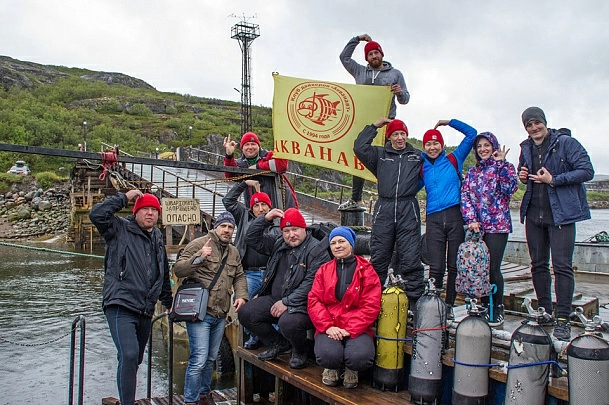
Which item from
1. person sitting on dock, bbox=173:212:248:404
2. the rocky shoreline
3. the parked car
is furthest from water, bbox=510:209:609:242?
the parked car

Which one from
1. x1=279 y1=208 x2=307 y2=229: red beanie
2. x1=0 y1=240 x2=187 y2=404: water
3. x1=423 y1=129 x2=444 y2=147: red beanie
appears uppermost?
x1=423 y1=129 x2=444 y2=147: red beanie

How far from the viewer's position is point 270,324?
515cm

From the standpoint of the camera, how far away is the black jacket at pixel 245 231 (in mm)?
5777

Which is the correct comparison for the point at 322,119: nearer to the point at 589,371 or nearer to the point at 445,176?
the point at 445,176

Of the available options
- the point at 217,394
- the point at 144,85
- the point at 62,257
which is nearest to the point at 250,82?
the point at 62,257

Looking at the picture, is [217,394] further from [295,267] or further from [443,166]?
[443,166]

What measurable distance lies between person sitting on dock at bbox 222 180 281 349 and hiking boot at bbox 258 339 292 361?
375 mm

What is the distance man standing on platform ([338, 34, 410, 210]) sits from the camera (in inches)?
250

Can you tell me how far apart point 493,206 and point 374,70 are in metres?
2.59

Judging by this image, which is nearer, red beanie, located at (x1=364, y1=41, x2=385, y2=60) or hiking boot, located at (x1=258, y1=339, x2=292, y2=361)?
hiking boot, located at (x1=258, y1=339, x2=292, y2=361)

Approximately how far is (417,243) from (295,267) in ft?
3.85

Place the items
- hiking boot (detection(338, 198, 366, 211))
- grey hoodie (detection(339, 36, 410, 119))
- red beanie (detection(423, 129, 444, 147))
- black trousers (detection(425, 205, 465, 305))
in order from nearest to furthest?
black trousers (detection(425, 205, 465, 305))
red beanie (detection(423, 129, 444, 147))
grey hoodie (detection(339, 36, 410, 119))
hiking boot (detection(338, 198, 366, 211))

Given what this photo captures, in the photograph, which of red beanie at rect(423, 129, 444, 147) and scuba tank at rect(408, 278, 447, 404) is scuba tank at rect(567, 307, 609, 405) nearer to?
scuba tank at rect(408, 278, 447, 404)

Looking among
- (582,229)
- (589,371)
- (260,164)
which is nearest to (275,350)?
(260,164)
